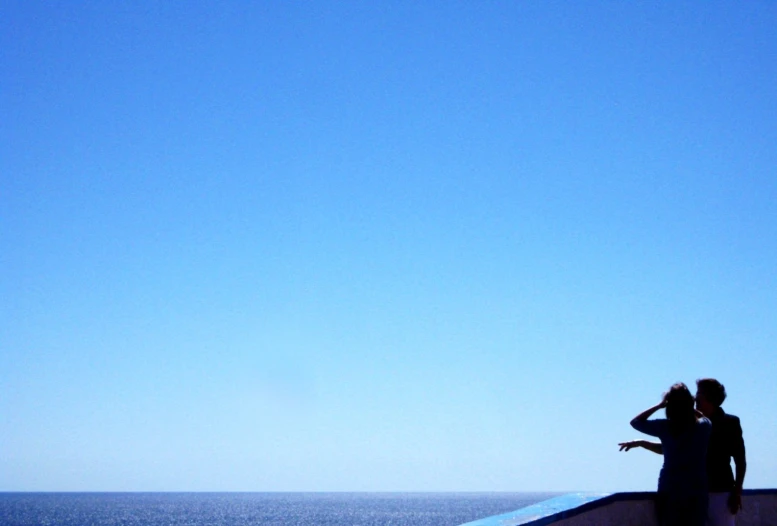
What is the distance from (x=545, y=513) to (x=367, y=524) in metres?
111

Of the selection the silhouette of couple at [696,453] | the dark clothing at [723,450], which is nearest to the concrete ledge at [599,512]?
the silhouette of couple at [696,453]

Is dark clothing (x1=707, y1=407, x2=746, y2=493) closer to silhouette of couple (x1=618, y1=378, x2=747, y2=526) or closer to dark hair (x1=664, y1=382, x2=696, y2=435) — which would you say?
silhouette of couple (x1=618, y1=378, x2=747, y2=526)

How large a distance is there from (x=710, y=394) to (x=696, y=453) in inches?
23.4

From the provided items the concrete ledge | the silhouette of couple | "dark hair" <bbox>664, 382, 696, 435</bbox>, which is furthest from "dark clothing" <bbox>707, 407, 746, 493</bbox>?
"dark hair" <bbox>664, 382, 696, 435</bbox>

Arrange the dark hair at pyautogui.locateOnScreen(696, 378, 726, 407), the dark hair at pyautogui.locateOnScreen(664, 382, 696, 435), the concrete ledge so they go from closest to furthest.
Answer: the concrete ledge
the dark hair at pyautogui.locateOnScreen(664, 382, 696, 435)
the dark hair at pyautogui.locateOnScreen(696, 378, 726, 407)

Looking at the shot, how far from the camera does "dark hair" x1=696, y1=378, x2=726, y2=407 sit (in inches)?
221

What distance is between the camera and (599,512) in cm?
533

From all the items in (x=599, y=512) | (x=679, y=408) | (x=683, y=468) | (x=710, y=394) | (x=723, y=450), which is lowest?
(x=599, y=512)

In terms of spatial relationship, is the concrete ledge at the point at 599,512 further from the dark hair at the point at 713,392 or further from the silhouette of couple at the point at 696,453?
the dark hair at the point at 713,392

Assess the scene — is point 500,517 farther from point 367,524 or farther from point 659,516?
point 367,524

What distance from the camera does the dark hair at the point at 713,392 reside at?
5602 millimetres

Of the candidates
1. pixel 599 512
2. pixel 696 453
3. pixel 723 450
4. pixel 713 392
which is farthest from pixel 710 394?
pixel 599 512

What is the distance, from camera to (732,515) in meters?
5.66

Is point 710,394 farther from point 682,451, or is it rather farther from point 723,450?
point 682,451
